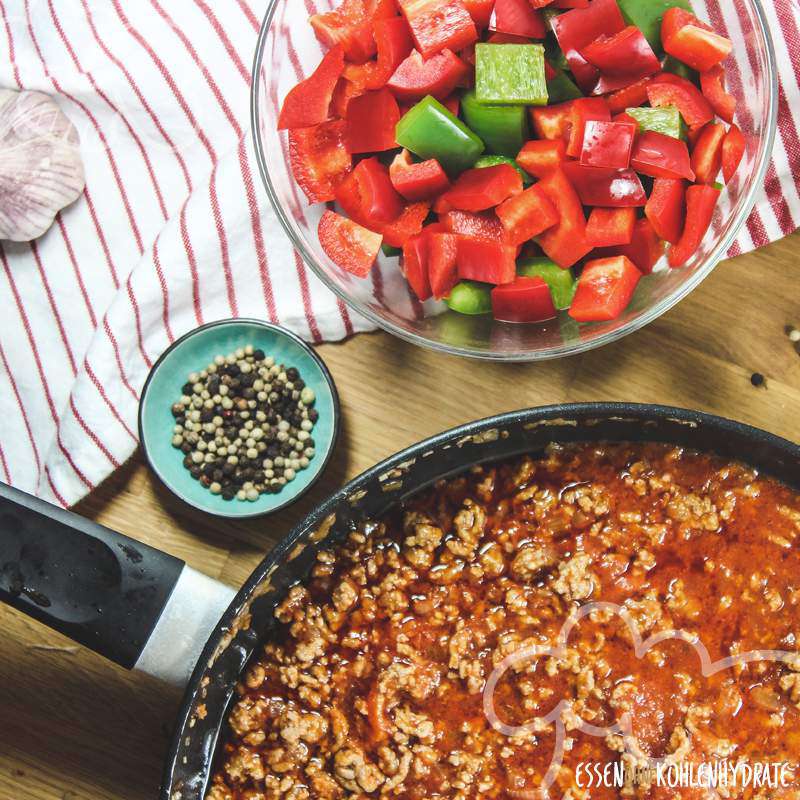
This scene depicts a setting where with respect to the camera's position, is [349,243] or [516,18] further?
[349,243]

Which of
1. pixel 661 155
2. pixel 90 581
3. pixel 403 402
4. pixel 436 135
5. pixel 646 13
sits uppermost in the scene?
pixel 646 13

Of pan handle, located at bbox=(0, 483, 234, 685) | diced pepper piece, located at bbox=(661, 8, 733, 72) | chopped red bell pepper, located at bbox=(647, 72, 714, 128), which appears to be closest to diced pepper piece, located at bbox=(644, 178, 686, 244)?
chopped red bell pepper, located at bbox=(647, 72, 714, 128)

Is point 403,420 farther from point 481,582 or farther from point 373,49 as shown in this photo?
point 373,49

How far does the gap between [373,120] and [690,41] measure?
639mm

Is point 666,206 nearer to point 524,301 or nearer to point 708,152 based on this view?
point 708,152

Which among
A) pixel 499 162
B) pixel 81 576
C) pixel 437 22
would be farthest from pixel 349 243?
pixel 81 576

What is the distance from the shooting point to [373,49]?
1977 mm

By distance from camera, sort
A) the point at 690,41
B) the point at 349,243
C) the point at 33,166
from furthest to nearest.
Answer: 1. the point at 33,166
2. the point at 349,243
3. the point at 690,41

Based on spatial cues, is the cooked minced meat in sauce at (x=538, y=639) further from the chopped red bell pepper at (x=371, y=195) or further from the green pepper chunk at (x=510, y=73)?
the green pepper chunk at (x=510, y=73)

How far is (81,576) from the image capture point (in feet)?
5.87

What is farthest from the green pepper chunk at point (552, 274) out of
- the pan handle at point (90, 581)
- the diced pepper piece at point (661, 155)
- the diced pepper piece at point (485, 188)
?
the pan handle at point (90, 581)

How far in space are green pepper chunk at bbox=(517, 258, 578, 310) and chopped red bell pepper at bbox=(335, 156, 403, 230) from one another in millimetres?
284

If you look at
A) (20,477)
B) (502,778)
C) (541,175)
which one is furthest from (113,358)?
(502,778)

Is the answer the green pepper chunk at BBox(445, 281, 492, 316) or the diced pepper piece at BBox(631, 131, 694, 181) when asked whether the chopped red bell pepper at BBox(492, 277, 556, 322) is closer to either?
the green pepper chunk at BBox(445, 281, 492, 316)
